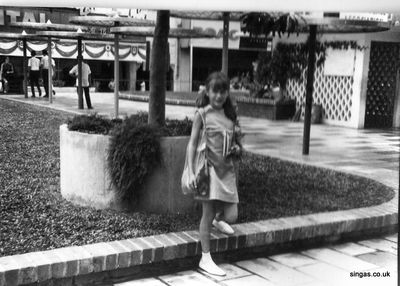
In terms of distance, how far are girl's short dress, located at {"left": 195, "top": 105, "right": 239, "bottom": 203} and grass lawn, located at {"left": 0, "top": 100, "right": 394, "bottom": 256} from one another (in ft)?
1.98

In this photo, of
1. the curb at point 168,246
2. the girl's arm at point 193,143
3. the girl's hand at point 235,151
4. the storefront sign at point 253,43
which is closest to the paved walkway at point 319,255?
the curb at point 168,246

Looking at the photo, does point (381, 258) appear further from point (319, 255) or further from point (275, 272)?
point (275, 272)

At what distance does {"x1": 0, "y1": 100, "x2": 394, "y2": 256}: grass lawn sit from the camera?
334 cm

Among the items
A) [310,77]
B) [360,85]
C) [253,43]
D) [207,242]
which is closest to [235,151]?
[207,242]

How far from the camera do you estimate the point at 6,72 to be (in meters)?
3.34

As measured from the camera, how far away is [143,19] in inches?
172

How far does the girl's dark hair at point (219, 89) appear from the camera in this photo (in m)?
2.88

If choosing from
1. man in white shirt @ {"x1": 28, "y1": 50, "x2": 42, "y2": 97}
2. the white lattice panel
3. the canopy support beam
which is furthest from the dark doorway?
man in white shirt @ {"x1": 28, "y1": 50, "x2": 42, "y2": 97}

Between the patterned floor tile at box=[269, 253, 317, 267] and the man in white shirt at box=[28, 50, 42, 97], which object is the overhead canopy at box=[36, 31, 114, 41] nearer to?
the man in white shirt at box=[28, 50, 42, 97]

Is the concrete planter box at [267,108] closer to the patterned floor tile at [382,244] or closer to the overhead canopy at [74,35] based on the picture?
the patterned floor tile at [382,244]

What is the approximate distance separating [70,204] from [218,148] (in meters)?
1.45

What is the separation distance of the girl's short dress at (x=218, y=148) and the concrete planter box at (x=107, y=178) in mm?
697

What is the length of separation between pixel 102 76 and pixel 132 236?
1034 millimetres

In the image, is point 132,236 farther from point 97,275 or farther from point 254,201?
point 254,201
